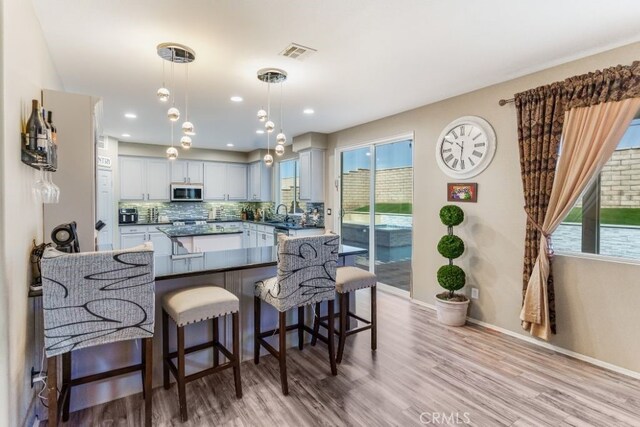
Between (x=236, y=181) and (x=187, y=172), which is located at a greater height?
(x=187, y=172)

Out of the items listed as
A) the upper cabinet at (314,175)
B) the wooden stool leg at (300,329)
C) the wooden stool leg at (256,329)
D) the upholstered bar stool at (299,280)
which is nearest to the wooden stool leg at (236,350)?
the upholstered bar stool at (299,280)

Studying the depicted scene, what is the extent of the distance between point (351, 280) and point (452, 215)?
151cm

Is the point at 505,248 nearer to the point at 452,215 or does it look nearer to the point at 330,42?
the point at 452,215

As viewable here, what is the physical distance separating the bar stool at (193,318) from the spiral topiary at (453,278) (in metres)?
2.34

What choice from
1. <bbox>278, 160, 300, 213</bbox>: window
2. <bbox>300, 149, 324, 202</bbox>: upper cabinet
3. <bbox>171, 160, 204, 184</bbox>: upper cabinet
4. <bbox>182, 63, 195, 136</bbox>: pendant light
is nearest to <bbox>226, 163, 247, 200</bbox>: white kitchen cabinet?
<bbox>171, 160, 204, 184</bbox>: upper cabinet

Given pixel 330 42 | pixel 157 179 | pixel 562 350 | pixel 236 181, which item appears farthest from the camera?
pixel 236 181

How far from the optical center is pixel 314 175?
5855 millimetres

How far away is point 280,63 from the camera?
9.46 ft

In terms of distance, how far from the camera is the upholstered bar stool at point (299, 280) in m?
2.34

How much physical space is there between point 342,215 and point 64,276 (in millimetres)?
4368

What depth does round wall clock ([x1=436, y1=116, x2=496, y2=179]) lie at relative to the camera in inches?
136

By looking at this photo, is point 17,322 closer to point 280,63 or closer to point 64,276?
point 64,276

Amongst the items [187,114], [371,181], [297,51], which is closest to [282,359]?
[297,51]

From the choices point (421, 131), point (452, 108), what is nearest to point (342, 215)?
point (421, 131)
